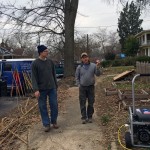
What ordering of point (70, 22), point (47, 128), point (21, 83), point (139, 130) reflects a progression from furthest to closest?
1. point (70, 22)
2. point (21, 83)
3. point (47, 128)
4. point (139, 130)

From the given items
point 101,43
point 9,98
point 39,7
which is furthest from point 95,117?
point 101,43

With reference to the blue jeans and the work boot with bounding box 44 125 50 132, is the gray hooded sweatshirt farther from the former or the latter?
the work boot with bounding box 44 125 50 132

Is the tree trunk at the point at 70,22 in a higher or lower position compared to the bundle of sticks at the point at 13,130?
higher

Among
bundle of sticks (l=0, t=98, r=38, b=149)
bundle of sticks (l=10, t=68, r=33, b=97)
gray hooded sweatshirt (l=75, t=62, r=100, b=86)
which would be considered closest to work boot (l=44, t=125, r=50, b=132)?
bundle of sticks (l=0, t=98, r=38, b=149)

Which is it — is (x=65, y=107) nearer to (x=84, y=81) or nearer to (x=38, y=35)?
(x=84, y=81)

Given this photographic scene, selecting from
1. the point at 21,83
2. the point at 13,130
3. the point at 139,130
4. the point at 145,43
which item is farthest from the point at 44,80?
the point at 145,43

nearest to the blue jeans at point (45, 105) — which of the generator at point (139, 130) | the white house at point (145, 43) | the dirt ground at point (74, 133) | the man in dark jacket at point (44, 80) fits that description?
the man in dark jacket at point (44, 80)

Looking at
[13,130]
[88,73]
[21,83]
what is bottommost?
[13,130]

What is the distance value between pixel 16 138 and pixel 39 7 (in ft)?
60.6

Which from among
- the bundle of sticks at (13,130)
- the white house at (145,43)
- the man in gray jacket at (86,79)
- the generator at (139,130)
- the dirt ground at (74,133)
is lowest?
the bundle of sticks at (13,130)

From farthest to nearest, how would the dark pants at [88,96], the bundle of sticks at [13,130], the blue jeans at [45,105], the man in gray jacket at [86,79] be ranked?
1. the dark pants at [88,96]
2. the man in gray jacket at [86,79]
3. the blue jeans at [45,105]
4. the bundle of sticks at [13,130]

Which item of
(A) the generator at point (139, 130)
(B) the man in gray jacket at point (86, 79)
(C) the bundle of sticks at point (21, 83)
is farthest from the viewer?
(C) the bundle of sticks at point (21, 83)

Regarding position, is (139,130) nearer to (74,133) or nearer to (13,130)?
(74,133)

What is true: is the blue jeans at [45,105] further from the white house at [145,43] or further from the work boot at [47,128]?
the white house at [145,43]
